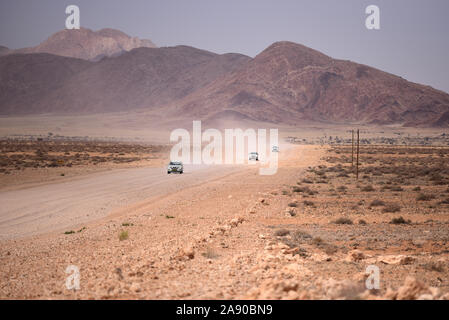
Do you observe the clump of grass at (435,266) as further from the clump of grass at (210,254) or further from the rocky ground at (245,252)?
the clump of grass at (210,254)

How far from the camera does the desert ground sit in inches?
332

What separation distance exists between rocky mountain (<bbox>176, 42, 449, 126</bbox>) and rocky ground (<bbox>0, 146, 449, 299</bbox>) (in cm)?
15491

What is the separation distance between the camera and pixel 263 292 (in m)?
7.45

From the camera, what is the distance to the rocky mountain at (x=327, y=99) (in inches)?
6988

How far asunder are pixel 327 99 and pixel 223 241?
7101 inches

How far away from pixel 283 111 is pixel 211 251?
566 ft

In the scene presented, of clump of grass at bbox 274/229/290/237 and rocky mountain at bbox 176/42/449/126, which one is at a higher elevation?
rocky mountain at bbox 176/42/449/126

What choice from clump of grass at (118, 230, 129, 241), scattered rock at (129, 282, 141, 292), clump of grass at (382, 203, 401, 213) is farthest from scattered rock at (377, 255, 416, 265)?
clump of grass at (382, 203, 401, 213)

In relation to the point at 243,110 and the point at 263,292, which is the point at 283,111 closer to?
the point at 243,110

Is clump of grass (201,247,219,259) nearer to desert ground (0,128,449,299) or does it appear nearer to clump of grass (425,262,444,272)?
desert ground (0,128,449,299)

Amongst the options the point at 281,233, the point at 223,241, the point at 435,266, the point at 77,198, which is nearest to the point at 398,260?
the point at 435,266

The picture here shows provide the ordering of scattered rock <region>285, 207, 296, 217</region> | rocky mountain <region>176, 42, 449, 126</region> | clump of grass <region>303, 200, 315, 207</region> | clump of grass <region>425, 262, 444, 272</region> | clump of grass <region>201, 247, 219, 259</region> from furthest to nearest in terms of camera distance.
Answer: rocky mountain <region>176, 42, 449, 126</region> → clump of grass <region>303, 200, 315, 207</region> → scattered rock <region>285, 207, 296, 217</region> → clump of grass <region>201, 247, 219, 259</region> → clump of grass <region>425, 262, 444, 272</region>

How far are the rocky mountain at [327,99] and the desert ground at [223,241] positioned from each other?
150 meters
